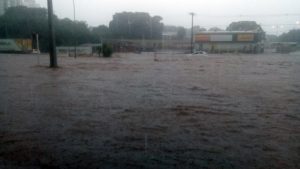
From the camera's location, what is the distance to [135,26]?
9400cm

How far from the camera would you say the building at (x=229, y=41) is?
80463 millimetres

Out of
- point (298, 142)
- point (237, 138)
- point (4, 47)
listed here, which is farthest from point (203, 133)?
point (4, 47)

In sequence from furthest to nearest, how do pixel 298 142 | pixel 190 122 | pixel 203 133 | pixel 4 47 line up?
1. pixel 4 47
2. pixel 190 122
3. pixel 203 133
4. pixel 298 142

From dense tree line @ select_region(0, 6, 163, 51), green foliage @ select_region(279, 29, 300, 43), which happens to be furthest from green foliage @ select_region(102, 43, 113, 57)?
green foliage @ select_region(279, 29, 300, 43)

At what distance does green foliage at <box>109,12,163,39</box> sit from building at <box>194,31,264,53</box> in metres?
15.4

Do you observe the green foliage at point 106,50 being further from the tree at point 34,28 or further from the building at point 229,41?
→ the building at point 229,41

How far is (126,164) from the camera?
18.0 feet

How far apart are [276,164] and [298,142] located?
158 centimetres

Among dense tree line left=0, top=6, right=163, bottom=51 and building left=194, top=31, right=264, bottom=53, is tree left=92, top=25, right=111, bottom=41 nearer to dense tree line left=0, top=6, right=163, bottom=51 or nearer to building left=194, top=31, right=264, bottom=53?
dense tree line left=0, top=6, right=163, bottom=51

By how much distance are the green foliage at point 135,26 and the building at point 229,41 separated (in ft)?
50.4

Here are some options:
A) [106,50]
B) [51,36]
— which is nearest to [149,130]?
[51,36]

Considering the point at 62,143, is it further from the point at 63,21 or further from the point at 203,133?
the point at 63,21

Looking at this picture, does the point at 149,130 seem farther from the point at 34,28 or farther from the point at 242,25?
the point at 242,25

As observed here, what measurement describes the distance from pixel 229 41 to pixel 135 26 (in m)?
24.9
